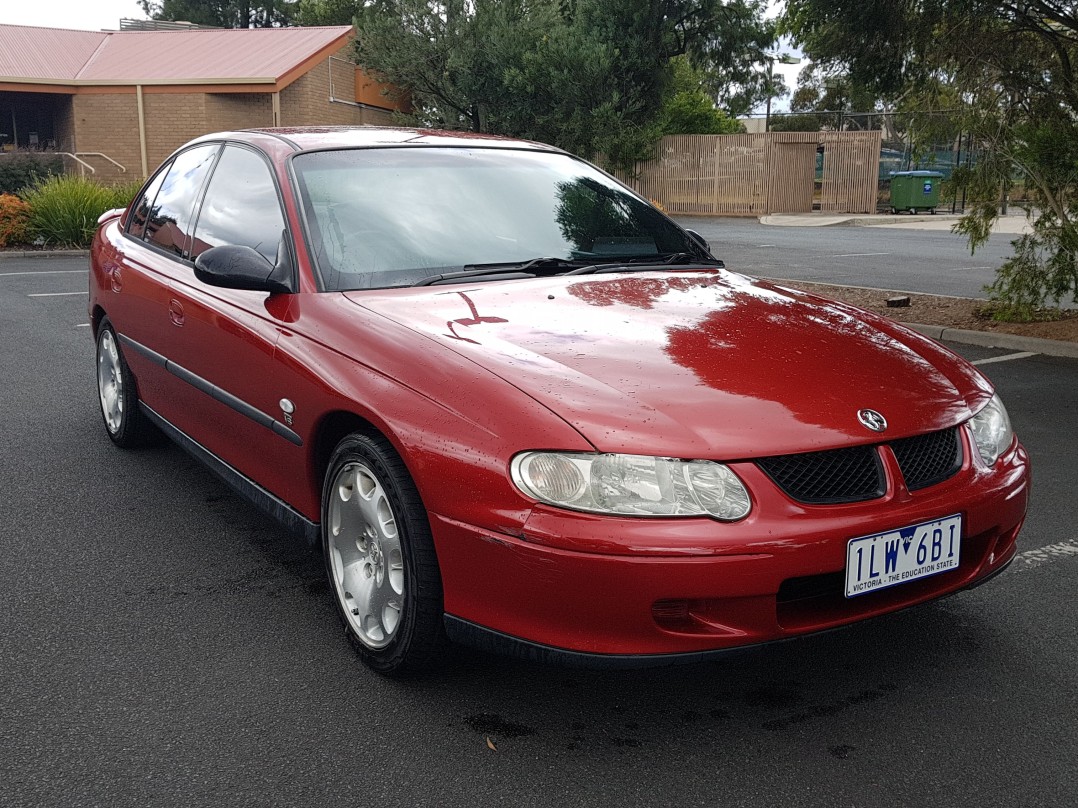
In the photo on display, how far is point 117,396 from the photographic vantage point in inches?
215

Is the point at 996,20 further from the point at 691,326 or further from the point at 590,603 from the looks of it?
the point at 590,603

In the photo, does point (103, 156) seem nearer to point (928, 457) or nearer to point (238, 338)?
point (238, 338)

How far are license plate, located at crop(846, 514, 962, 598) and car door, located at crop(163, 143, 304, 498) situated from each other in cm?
173

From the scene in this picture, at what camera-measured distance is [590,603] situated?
2520 millimetres

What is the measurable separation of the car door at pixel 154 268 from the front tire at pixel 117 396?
5.4 inches

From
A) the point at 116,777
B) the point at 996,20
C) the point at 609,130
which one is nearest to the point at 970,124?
the point at 996,20

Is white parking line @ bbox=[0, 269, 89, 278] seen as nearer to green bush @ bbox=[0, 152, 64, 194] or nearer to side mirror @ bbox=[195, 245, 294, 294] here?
green bush @ bbox=[0, 152, 64, 194]

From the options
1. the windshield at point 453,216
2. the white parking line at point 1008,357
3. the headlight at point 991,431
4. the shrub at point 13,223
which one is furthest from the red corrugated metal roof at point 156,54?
the headlight at point 991,431

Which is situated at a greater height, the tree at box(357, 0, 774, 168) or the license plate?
the tree at box(357, 0, 774, 168)

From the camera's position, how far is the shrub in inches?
640

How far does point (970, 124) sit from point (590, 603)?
26.3 ft

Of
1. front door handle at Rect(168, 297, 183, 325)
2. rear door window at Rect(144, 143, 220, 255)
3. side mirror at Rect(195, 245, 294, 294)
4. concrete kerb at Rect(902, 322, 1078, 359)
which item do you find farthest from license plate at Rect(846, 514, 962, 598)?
concrete kerb at Rect(902, 322, 1078, 359)

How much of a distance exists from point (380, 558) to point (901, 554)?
1.42 m

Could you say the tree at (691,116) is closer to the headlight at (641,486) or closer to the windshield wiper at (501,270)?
the windshield wiper at (501,270)
